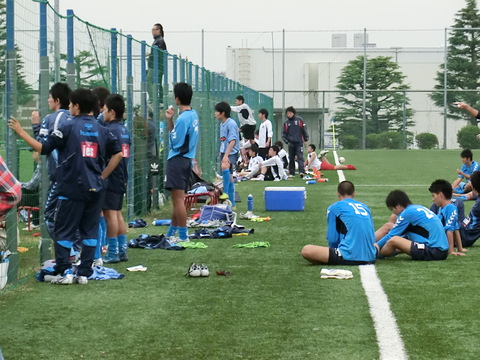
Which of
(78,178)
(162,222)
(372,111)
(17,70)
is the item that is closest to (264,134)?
(162,222)

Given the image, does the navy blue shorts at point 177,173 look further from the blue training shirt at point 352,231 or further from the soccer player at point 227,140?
the soccer player at point 227,140

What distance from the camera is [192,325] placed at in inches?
291

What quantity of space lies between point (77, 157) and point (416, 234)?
3.93 metres

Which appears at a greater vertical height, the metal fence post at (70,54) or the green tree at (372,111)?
the green tree at (372,111)

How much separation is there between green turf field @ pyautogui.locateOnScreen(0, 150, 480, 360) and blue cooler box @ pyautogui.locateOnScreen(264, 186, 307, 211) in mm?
4761

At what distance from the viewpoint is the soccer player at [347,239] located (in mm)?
10070

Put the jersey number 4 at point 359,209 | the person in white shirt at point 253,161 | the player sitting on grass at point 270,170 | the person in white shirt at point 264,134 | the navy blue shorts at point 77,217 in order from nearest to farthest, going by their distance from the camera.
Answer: the navy blue shorts at point 77,217 → the jersey number 4 at point 359,209 → the player sitting on grass at point 270,170 → the person in white shirt at point 253,161 → the person in white shirt at point 264,134

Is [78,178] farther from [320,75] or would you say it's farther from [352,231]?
[320,75]

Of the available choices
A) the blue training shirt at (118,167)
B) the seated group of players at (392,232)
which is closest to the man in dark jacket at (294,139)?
the seated group of players at (392,232)

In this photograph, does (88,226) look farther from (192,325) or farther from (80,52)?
(80,52)

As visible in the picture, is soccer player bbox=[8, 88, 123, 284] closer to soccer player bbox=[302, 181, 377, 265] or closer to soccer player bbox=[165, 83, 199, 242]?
soccer player bbox=[302, 181, 377, 265]

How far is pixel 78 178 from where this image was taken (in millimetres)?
9008

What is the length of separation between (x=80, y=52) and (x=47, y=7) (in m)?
2.23

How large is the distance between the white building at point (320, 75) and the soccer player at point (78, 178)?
132 ft
